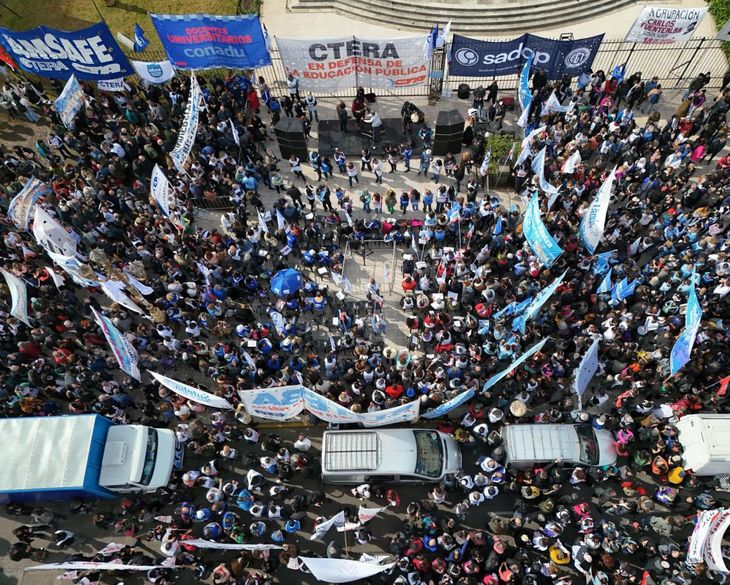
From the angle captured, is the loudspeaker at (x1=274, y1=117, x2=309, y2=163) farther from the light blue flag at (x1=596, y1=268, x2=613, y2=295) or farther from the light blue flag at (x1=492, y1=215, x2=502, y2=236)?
the light blue flag at (x1=596, y1=268, x2=613, y2=295)

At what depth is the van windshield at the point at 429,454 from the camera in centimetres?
1371

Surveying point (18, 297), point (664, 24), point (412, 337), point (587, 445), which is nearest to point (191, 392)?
point (18, 297)

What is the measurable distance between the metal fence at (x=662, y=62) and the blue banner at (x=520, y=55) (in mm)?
2565

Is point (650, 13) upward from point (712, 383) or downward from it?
upward

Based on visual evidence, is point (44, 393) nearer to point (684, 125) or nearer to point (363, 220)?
point (363, 220)

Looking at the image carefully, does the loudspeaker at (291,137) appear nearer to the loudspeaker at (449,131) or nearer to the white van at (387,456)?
the loudspeaker at (449,131)

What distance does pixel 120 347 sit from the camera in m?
14.1

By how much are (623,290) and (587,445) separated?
5167 millimetres

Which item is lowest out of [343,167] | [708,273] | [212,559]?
[212,559]

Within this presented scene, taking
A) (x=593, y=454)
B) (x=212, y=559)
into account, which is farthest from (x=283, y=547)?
(x=593, y=454)

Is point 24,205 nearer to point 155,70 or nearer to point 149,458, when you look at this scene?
point 155,70

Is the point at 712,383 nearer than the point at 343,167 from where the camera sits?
Yes

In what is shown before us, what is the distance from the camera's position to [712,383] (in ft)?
48.7

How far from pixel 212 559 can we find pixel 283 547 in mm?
3226
